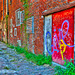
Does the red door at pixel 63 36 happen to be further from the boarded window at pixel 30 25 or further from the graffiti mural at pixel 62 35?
the boarded window at pixel 30 25

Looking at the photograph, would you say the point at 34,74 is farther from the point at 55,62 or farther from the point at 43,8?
the point at 43,8

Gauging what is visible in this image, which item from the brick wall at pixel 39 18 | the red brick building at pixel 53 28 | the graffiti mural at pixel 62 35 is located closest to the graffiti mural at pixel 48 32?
the red brick building at pixel 53 28

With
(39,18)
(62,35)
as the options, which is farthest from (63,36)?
(39,18)

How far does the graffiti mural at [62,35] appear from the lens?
470 cm

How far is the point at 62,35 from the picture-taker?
516cm

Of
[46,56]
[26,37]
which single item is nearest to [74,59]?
[46,56]

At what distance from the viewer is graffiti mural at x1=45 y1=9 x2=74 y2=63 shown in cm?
470

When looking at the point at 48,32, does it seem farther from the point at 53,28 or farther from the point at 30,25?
the point at 30,25

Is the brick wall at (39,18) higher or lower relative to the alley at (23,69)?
higher

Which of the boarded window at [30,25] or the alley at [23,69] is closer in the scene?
the alley at [23,69]

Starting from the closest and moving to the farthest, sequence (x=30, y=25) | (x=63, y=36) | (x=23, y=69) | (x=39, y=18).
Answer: (x=63, y=36) < (x=23, y=69) < (x=39, y=18) < (x=30, y=25)

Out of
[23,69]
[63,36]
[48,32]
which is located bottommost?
[23,69]

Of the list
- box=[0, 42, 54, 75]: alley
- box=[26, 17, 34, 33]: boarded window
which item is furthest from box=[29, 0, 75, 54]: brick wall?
box=[0, 42, 54, 75]: alley

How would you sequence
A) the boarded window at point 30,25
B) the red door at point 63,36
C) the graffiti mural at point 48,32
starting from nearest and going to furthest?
the red door at point 63,36
the graffiti mural at point 48,32
the boarded window at point 30,25
